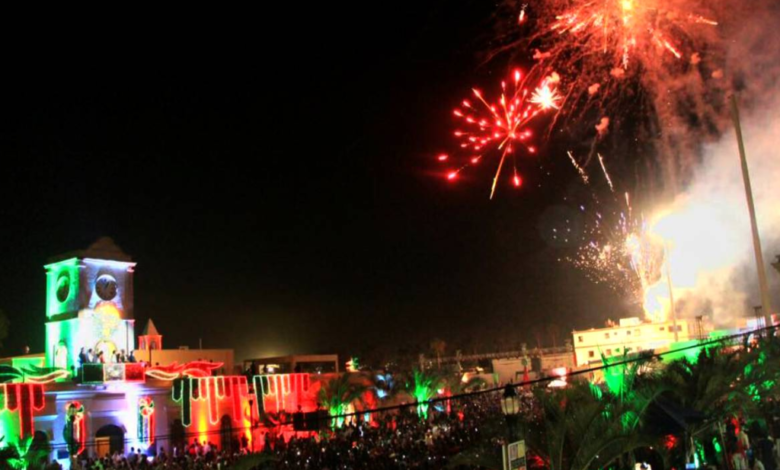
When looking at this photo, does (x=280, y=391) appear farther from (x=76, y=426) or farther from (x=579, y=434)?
(x=579, y=434)

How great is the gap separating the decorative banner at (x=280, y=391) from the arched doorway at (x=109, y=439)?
6327mm

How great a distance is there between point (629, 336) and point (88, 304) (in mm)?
49239

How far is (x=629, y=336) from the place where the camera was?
67688mm

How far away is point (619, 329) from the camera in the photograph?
226ft

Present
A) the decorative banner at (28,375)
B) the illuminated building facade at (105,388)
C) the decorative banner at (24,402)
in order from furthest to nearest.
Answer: the decorative banner at (28,375) → the illuminated building facade at (105,388) → the decorative banner at (24,402)

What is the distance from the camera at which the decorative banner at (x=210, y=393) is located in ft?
102

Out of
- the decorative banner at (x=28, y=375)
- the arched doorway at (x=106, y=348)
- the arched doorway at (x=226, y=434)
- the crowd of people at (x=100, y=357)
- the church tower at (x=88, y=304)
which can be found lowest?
the arched doorway at (x=226, y=434)

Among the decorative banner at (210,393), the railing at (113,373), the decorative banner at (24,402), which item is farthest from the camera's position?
the decorative banner at (210,393)

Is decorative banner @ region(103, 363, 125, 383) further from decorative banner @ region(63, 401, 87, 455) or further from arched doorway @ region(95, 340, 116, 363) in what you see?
arched doorway @ region(95, 340, 116, 363)

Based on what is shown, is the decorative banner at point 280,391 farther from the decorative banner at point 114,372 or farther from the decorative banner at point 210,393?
the decorative banner at point 114,372

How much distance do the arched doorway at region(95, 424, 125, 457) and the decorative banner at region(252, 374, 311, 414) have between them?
6327 millimetres

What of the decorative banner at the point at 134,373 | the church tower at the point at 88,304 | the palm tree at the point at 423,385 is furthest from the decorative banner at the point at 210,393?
the palm tree at the point at 423,385

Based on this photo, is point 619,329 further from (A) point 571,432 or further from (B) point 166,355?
(A) point 571,432

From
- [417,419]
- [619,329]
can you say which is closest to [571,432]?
[417,419]
